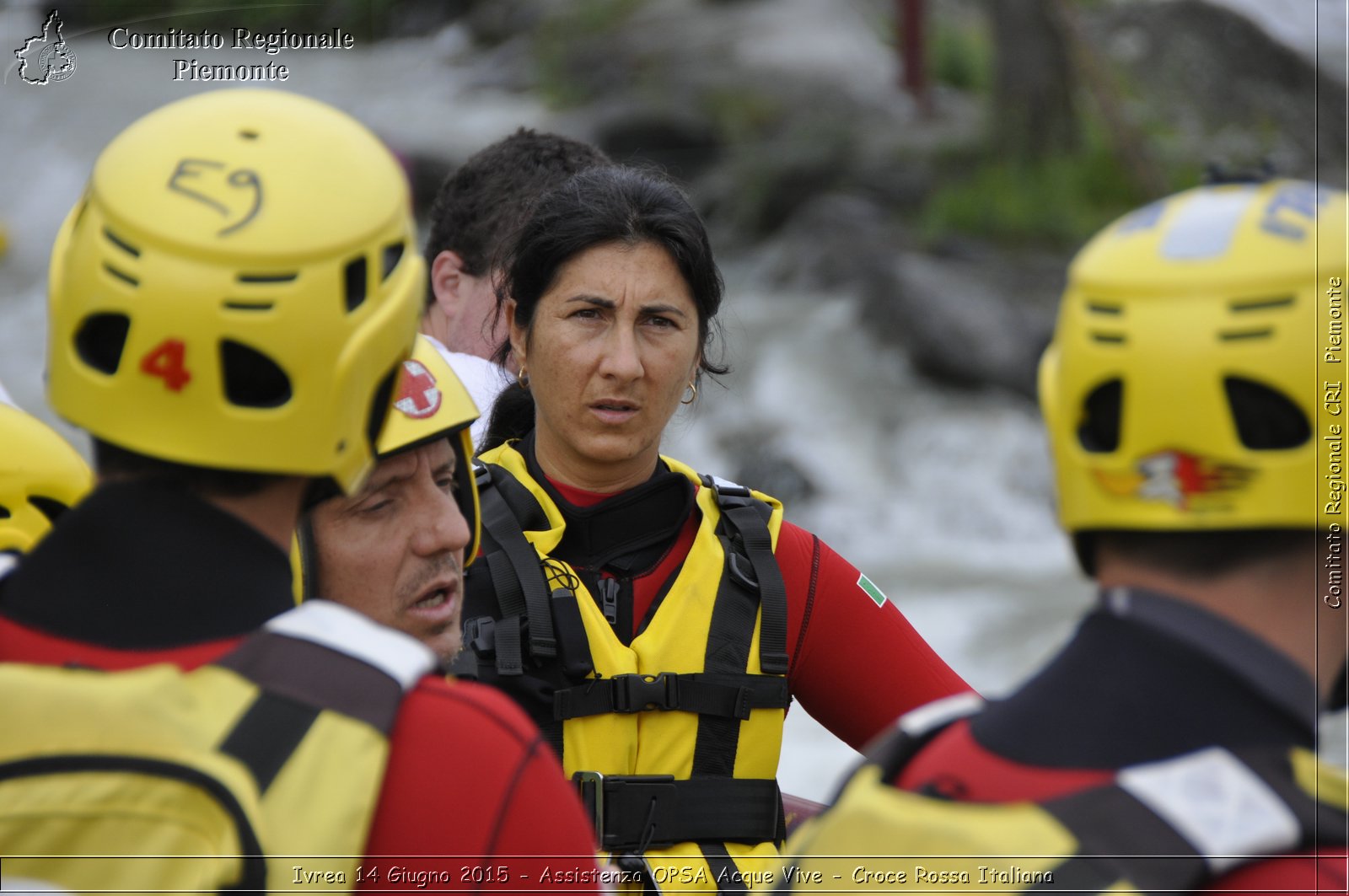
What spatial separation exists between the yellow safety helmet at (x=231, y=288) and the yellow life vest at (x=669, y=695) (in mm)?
1082

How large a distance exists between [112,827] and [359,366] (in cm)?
50

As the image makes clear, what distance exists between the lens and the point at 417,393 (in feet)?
7.21

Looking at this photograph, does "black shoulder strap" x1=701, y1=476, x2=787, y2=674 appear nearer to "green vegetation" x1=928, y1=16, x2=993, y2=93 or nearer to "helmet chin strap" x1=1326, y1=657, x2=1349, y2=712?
"helmet chin strap" x1=1326, y1=657, x2=1349, y2=712

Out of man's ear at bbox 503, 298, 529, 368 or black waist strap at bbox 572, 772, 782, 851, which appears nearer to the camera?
black waist strap at bbox 572, 772, 782, 851

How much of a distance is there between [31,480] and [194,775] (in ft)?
3.26

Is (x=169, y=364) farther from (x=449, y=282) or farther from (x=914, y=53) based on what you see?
(x=914, y=53)

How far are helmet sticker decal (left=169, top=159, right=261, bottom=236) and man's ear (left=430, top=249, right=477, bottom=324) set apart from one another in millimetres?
2118

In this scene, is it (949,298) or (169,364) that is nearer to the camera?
(169,364)

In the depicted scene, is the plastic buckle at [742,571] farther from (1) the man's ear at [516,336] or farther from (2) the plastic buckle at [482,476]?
(1) the man's ear at [516,336]

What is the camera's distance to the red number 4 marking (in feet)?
4.92

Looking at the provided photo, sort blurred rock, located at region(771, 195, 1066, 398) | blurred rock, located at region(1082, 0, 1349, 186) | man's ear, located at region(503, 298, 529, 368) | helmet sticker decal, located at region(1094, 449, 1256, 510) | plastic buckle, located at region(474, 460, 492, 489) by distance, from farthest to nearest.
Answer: blurred rock, located at region(1082, 0, 1349, 186)
blurred rock, located at region(771, 195, 1066, 398)
man's ear, located at region(503, 298, 529, 368)
plastic buckle, located at region(474, 460, 492, 489)
helmet sticker decal, located at region(1094, 449, 1256, 510)

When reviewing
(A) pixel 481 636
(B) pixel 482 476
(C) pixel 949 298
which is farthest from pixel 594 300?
(C) pixel 949 298

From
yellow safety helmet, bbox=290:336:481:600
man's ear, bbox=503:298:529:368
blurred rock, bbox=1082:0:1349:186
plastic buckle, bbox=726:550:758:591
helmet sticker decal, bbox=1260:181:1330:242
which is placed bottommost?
blurred rock, bbox=1082:0:1349:186

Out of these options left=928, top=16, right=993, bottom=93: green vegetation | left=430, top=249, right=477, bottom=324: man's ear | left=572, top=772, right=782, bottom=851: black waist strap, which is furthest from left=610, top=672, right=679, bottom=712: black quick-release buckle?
left=928, top=16, right=993, bottom=93: green vegetation
